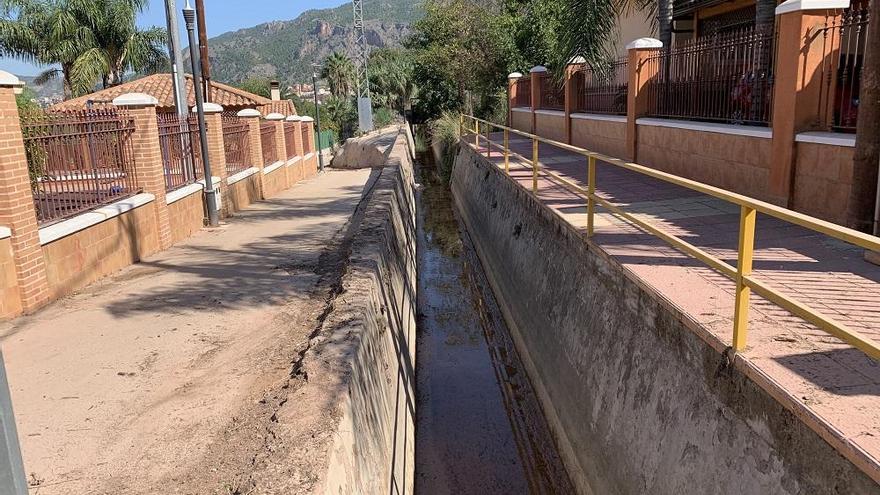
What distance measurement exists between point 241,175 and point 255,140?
5.12ft

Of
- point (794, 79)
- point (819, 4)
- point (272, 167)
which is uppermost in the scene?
point (819, 4)

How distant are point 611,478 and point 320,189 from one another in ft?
49.8

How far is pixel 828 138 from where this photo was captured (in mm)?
6512

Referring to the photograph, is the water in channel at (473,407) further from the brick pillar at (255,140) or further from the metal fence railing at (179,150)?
the brick pillar at (255,140)

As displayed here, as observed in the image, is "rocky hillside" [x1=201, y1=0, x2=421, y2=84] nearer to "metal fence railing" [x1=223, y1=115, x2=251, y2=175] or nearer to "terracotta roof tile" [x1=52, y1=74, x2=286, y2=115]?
"terracotta roof tile" [x1=52, y1=74, x2=286, y2=115]

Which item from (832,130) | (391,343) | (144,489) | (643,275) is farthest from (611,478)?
(832,130)

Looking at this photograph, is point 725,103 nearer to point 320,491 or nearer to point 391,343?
point 391,343

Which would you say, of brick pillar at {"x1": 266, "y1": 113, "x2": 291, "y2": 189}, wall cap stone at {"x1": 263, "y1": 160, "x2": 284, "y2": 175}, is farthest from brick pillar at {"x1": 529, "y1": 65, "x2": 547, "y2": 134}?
wall cap stone at {"x1": 263, "y1": 160, "x2": 284, "y2": 175}

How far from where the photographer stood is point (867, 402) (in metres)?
3.12

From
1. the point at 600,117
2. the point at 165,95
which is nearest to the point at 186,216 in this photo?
the point at 600,117

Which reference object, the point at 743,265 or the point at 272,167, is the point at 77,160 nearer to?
the point at 743,265

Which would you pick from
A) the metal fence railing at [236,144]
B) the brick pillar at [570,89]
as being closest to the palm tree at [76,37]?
the metal fence railing at [236,144]

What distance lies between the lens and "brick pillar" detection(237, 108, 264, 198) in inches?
610

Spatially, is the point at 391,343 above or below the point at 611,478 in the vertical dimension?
above
